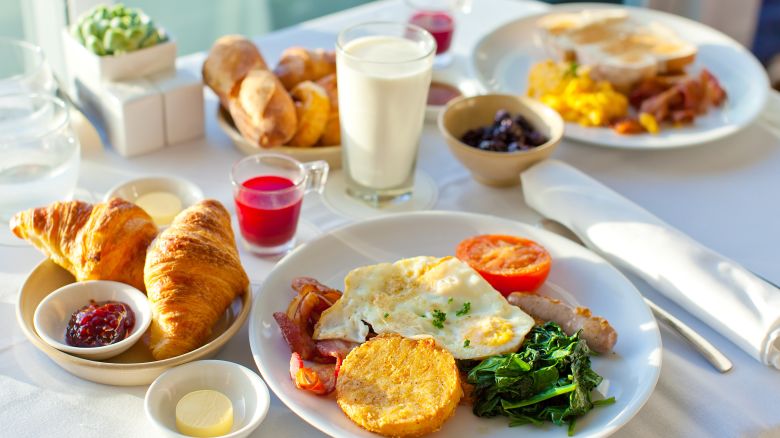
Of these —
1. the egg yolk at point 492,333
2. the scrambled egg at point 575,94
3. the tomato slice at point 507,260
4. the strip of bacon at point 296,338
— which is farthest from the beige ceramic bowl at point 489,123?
the strip of bacon at point 296,338

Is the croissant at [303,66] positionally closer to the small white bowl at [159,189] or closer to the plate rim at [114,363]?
the small white bowl at [159,189]

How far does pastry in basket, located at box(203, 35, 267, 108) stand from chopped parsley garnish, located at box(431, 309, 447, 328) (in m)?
0.92

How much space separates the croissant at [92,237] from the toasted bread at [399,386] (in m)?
0.51

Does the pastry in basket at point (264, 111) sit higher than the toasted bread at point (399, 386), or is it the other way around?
the pastry in basket at point (264, 111)

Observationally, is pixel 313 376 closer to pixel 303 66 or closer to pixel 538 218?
pixel 538 218

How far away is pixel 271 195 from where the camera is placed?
1.72 meters

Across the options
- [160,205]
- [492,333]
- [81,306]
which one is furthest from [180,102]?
[492,333]

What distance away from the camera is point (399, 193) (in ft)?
6.61

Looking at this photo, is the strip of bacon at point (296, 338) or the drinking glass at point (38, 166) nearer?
the strip of bacon at point (296, 338)

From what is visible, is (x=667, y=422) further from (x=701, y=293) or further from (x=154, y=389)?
(x=154, y=389)

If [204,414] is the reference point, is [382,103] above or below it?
above

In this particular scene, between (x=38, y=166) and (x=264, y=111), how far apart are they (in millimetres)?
521

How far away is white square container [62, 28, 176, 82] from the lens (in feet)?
6.73

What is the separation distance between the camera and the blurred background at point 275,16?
4457 mm
